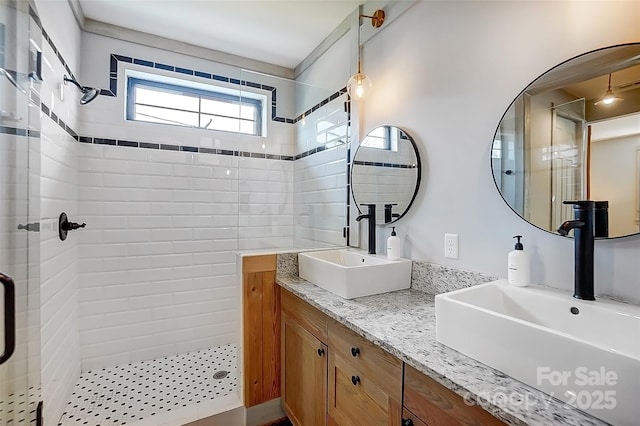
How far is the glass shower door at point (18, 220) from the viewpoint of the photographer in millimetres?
973

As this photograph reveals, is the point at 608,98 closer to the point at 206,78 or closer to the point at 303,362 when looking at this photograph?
the point at 303,362

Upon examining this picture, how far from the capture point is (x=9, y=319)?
0.88 m

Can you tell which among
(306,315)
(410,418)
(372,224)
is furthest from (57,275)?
(410,418)

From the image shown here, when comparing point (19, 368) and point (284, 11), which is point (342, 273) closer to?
point (19, 368)

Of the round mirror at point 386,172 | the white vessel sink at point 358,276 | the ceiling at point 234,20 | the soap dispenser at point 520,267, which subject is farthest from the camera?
the ceiling at point 234,20

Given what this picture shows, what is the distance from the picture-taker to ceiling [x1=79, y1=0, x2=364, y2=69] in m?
1.91

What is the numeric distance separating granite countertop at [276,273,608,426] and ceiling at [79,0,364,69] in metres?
1.76

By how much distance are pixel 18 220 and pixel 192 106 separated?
168 centimetres

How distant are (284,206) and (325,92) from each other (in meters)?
0.91

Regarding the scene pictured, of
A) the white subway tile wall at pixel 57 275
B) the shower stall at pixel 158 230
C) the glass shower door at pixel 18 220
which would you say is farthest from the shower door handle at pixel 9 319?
the white subway tile wall at pixel 57 275

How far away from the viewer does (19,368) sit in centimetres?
103

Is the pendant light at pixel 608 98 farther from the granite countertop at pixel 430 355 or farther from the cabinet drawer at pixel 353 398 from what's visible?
the cabinet drawer at pixel 353 398

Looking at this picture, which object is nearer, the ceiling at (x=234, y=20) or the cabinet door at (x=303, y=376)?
the cabinet door at (x=303, y=376)

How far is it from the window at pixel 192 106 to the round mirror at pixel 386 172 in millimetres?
960
